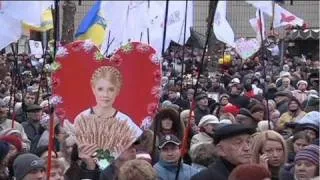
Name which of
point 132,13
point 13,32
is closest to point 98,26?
point 132,13

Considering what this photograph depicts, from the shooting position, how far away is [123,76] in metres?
5.67

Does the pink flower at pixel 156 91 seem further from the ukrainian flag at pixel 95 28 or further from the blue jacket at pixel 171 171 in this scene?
the ukrainian flag at pixel 95 28

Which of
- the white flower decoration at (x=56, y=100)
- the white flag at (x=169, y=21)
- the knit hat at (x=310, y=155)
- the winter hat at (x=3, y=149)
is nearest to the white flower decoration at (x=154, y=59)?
the white flower decoration at (x=56, y=100)

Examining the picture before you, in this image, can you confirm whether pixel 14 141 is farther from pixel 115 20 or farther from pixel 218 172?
pixel 115 20

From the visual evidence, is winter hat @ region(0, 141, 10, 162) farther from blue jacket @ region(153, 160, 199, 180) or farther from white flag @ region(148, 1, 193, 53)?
white flag @ region(148, 1, 193, 53)

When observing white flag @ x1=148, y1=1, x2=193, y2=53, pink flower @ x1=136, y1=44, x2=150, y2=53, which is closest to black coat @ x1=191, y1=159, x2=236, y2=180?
pink flower @ x1=136, y1=44, x2=150, y2=53

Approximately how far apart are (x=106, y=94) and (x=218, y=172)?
3.20 ft

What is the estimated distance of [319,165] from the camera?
5.56 meters

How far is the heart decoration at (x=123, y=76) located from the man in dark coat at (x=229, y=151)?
594mm

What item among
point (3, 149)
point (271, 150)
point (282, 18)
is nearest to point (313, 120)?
point (271, 150)

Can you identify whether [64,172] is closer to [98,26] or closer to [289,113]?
[289,113]

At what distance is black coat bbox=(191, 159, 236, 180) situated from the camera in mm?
5281

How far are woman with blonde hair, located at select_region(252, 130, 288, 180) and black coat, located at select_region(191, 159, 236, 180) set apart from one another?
0.73 m

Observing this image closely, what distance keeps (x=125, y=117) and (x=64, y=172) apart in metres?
0.69
